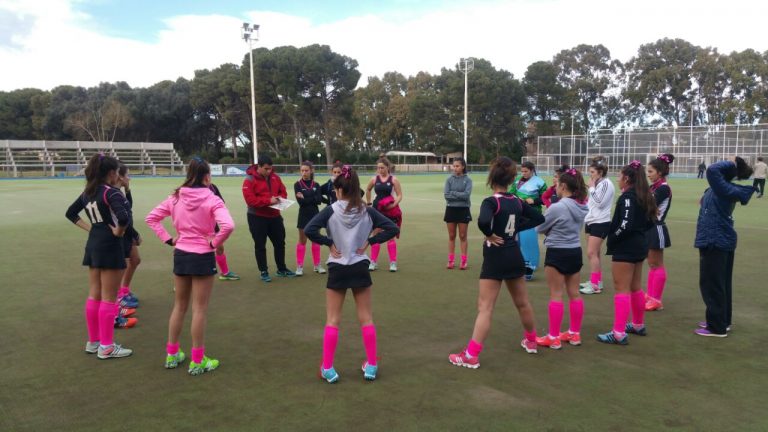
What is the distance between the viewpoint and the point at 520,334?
5578mm

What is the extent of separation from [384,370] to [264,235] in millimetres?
4123

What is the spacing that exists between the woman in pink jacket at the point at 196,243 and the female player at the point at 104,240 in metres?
0.61

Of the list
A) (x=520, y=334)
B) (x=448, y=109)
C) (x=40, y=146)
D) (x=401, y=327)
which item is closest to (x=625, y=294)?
(x=520, y=334)

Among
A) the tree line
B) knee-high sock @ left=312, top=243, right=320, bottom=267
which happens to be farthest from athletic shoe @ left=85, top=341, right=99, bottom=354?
the tree line

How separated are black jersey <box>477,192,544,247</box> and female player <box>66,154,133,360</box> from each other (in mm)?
3197

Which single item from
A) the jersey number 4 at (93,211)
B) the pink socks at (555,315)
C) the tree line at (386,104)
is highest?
the tree line at (386,104)

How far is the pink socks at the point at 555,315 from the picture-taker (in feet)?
16.5

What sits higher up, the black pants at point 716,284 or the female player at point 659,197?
the female player at point 659,197

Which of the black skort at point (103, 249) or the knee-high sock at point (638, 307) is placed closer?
the black skort at point (103, 249)

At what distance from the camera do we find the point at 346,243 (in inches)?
164

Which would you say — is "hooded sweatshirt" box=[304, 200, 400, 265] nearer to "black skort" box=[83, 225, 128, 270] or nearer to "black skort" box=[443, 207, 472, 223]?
"black skort" box=[83, 225, 128, 270]

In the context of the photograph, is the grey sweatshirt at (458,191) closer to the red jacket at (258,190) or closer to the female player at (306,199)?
the female player at (306,199)

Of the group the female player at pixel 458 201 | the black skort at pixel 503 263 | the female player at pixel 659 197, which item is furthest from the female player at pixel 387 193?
the black skort at pixel 503 263

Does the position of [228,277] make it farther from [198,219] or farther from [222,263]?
[198,219]
